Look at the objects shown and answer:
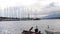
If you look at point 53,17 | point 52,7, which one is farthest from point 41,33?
point 52,7

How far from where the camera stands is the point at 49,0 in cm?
247

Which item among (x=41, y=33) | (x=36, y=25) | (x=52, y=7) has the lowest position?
(x=41, y=33)

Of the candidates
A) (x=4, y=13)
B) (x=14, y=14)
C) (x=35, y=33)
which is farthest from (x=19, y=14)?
(x=35, y=33)

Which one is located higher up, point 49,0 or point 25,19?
point 49,0

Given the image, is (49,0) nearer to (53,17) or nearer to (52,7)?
(52,7)

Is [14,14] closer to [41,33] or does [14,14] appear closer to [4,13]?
[4,13]

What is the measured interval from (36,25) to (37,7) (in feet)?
1.20

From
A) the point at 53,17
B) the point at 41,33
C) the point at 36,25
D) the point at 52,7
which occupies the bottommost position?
the point at 41,33

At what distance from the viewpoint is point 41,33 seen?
246 centimetres

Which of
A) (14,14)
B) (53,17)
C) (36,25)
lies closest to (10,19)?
(14,14)

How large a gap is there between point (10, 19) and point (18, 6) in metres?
0.31

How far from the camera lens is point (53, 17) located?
2.43m

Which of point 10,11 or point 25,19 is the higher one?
point 10,11

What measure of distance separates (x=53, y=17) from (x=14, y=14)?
78 cm
